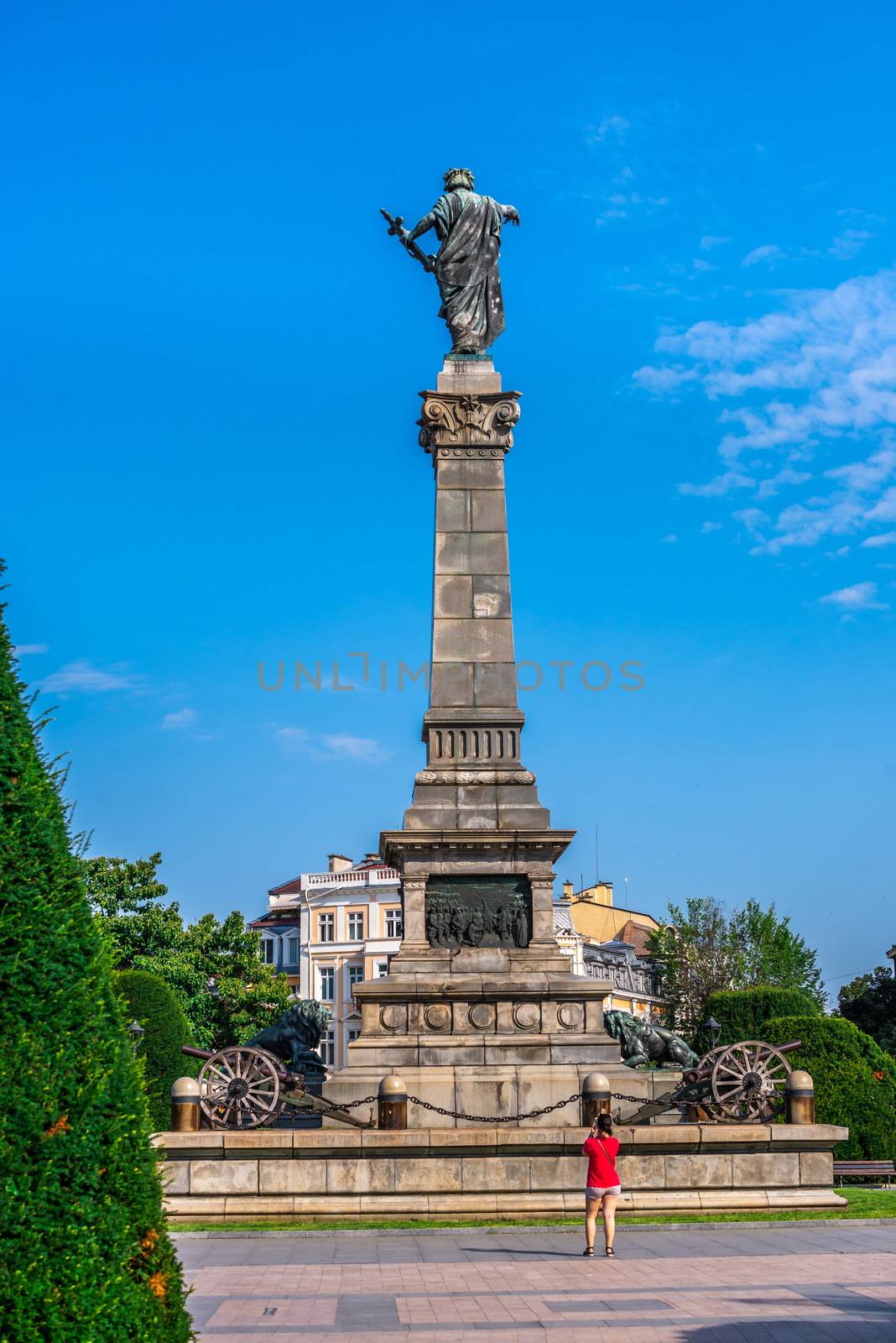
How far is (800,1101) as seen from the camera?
1989 centimetres

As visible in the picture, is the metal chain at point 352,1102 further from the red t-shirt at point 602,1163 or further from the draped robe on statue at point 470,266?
the draped robe on statue at point 470,266

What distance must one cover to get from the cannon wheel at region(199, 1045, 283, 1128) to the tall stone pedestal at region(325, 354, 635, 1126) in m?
1.57

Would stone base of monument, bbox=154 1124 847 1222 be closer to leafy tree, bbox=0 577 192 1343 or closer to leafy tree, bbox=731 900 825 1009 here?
leafy tree, bbox=0 577 192 1343

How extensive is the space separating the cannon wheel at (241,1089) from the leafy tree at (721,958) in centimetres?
4636

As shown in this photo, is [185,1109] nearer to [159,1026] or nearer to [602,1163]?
[602,1163]

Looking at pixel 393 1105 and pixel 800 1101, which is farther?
pixel 800 1101

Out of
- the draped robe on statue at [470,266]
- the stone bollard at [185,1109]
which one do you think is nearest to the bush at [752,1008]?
the draped robe on statue at [470,266]

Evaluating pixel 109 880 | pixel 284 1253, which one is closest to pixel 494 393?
pixel 284 1253

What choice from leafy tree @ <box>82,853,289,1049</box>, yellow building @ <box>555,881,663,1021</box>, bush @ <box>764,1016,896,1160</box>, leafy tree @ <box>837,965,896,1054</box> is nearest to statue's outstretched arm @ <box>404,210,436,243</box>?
bush @ <box>764,1016,896,1160</box>

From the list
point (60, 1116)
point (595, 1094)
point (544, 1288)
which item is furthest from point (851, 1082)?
point (60, 1116)

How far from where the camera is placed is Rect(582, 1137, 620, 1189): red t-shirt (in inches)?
589

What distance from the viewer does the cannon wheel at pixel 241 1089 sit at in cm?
2038

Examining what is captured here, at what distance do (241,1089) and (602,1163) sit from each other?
707 cm

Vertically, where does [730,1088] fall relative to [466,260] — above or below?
below
